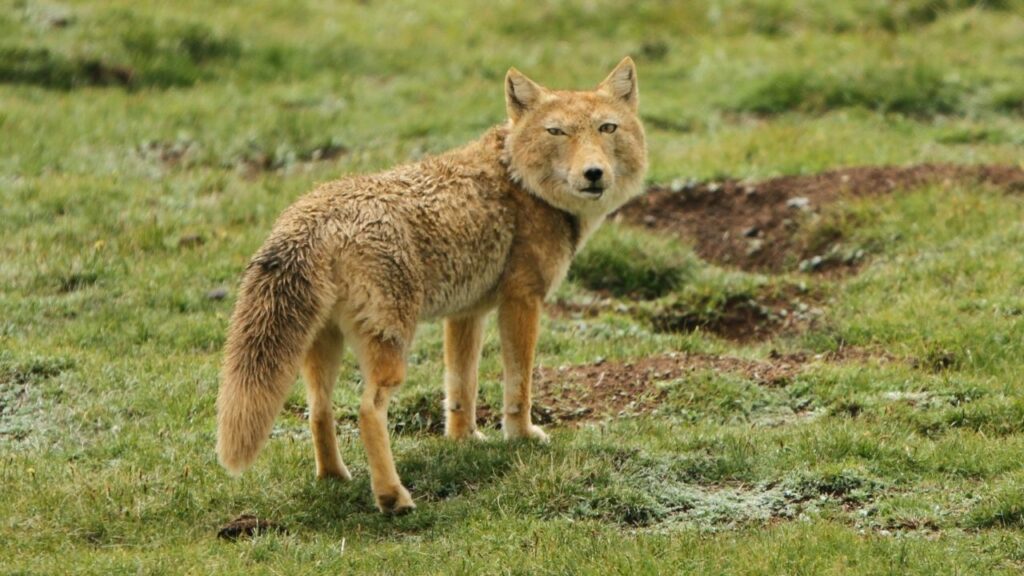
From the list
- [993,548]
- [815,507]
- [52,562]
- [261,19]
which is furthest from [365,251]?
[261,19]

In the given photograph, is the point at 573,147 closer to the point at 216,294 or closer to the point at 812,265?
the point at 216,294

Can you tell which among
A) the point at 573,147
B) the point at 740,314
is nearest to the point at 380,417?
the point at 573,147


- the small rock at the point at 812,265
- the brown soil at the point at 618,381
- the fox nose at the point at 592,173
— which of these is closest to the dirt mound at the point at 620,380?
the brown soil at the point at 618,381

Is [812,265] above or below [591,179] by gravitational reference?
below

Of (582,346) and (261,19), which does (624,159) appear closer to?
(582,346)

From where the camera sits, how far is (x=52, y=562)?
7.09m

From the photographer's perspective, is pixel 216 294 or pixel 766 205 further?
pixel 766 205

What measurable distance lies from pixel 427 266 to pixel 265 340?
126 cm

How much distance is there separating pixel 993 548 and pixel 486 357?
4.90 metres

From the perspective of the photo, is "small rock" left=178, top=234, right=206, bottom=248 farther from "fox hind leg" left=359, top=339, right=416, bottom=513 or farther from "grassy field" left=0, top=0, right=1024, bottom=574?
"fox hind leg" left=359, top=339, right=416, bottom=513

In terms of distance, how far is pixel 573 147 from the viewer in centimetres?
934

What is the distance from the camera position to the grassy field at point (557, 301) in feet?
25.6

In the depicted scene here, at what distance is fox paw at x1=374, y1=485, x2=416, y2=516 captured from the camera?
8070 millimetres

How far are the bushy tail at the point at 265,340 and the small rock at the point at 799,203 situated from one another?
7.23 m
